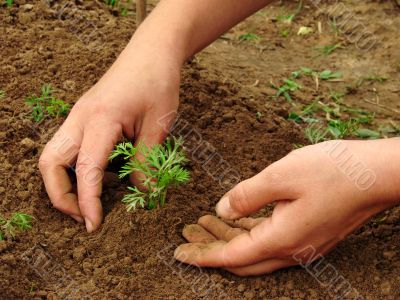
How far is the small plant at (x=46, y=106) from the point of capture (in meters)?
3.16

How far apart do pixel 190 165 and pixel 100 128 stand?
548 mm

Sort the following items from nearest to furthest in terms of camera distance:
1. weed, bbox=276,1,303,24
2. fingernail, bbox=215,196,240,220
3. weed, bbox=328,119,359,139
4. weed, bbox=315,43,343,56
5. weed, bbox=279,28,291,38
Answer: fingernail, bbox=215,196,240,220
weed, bbox=328,119,359,139
weed, bbox=315,43,343,56
weed, bbox=279,28,291,38
weed, bbox=276,1,303,24

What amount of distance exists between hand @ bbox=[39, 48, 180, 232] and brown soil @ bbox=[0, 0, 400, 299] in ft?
0.39

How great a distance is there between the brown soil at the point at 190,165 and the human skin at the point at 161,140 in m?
0.10

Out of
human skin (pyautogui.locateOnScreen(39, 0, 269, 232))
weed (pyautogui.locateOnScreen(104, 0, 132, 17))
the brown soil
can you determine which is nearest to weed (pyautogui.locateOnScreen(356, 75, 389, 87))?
the brown soil

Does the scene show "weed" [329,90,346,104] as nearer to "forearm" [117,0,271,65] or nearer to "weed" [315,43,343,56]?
"weed" [315,43,343,56]

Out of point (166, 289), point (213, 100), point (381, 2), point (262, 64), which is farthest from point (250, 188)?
point (381, 2)

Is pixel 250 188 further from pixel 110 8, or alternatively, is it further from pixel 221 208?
pixel 110 8

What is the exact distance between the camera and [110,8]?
14.2 feet

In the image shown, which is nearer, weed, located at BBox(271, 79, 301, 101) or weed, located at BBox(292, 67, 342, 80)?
weed, located at BBox(271, 79, 301, 101)

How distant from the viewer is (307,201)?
90.1 inches

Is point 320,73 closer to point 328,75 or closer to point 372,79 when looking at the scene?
point 328,75

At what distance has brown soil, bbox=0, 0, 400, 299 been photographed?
246 centimetres

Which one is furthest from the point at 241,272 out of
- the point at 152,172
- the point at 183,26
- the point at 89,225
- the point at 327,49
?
the point at 327,49
